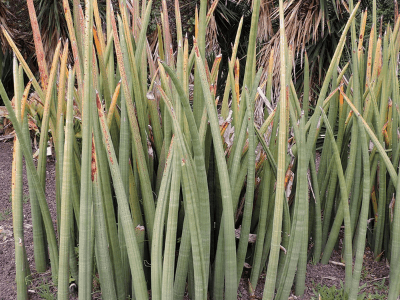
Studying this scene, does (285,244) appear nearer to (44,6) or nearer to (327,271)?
(327,271)

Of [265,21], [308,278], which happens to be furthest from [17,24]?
[308,278]

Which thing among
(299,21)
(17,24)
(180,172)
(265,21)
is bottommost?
(180,172)

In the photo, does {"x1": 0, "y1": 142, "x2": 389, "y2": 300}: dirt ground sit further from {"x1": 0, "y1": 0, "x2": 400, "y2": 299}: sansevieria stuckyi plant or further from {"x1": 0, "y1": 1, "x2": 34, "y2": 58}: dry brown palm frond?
{"x1": 0, "y1": 1, "x2": 34, "y2": 58}: dry brown palm frond

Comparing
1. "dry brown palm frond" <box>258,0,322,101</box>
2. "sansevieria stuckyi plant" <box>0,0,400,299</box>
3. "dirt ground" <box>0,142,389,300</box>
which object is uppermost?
"dry brown palm frond" <box>258,0,322,101</box>

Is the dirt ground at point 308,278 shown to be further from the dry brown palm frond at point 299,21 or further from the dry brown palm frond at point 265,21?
the dry brown palm frond at point 265,21

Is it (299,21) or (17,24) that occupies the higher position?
(17,24)

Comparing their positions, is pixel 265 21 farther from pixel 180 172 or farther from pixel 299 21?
pixel 180 172

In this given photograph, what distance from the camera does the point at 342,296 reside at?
144cm

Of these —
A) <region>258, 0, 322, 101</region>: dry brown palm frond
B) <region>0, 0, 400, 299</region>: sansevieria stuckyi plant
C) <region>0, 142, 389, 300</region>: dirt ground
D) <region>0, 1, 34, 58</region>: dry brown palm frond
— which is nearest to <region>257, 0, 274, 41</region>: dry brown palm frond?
<region>258, 0, 322, 101</region>: dry brown palm frond

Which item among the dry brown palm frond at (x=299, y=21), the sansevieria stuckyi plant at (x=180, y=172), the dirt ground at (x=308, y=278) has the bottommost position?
the dirt ground at (x=308, y=278)

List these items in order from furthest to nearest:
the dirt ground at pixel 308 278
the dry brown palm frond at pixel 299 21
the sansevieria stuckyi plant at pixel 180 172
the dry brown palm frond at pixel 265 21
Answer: the dry brown palm frond at pixel 265 21, the dry brown palm frond at pixel 299 21, the dirt ground at pixel 308 278, the sansevieria stuckyi plant at pixel 180 172

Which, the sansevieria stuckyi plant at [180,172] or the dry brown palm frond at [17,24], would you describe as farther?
the dry brown palm frond at [17,24]

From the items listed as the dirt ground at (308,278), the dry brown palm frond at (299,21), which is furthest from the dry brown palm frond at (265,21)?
the dirt ground at (308,278)

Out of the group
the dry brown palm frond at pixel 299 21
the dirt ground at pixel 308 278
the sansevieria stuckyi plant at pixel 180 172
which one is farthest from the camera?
the dry brown palm frond at pixel 299 21
